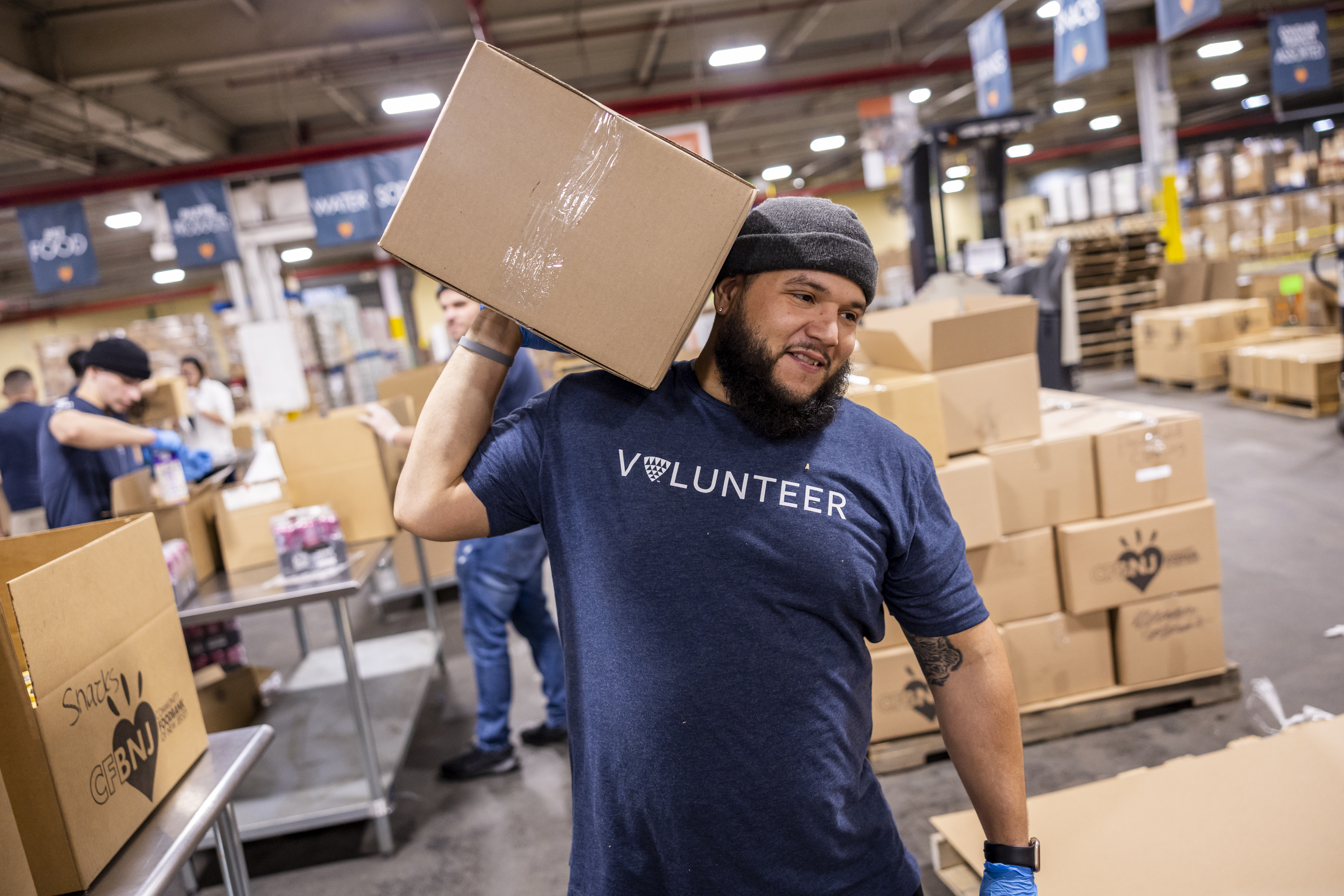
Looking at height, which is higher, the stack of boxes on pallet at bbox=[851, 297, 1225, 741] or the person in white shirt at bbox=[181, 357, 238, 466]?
the person in white shirt at bbox=[181, 357, 238, 466]

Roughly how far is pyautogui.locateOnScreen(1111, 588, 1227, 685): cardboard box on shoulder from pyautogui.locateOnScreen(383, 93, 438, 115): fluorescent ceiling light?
7.82 m

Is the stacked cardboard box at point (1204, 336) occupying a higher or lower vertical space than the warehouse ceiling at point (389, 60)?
lower

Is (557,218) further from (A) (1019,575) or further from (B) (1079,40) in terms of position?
(B) (1079,40)

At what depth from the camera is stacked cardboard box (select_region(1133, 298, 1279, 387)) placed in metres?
8.39

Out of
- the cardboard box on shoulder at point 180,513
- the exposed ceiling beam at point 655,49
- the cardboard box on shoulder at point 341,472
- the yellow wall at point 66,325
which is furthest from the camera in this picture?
the yellow wall at point 66,325

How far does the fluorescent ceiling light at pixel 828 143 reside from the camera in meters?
15.5

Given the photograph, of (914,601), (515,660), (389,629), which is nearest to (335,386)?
(389,629)

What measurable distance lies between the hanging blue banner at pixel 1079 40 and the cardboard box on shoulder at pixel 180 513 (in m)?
7.09

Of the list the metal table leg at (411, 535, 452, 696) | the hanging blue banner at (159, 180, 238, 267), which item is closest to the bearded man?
the metal table leg at (411, 535, 452, 696)

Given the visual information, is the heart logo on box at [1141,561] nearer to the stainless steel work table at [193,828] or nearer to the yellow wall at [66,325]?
the stainless steel work table at [193,828]

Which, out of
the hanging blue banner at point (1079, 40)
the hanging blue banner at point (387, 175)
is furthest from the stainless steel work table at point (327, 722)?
the hanging blue banner at point (1079, 40)

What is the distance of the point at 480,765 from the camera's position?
3303 millimetres

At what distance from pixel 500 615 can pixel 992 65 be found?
24.3 ft

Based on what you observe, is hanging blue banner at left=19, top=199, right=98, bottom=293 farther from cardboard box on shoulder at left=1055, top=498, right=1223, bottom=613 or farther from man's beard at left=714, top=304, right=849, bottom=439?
man's beard at left=714, top=304, right=849, bottom=439
